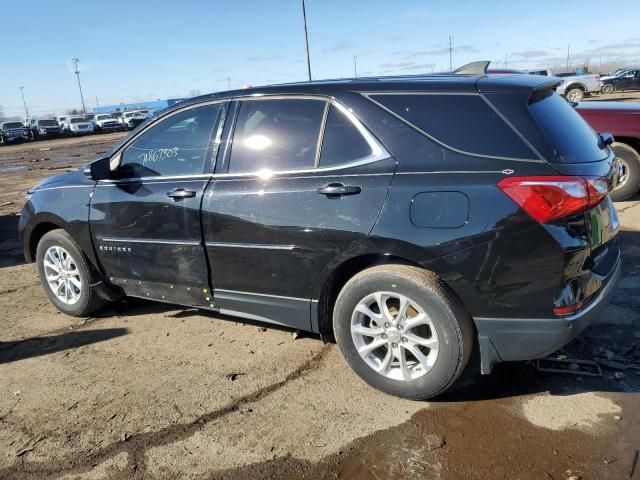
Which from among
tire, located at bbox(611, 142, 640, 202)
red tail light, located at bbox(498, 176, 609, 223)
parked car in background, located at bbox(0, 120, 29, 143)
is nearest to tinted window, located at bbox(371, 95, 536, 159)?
red tail light, located at bbox(498, 176, 609, 223)

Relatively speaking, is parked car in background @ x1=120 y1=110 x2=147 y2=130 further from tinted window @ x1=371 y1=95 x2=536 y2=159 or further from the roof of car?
tinted window @ x1=371 y1=95 x2=536 y2=159

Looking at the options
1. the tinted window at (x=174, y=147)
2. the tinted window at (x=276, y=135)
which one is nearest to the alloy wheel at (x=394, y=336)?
the tinted window at (x=276, y=135)

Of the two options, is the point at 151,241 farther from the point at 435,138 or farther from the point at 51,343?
the point at 435,138

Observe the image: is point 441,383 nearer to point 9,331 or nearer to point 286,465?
point 286,465

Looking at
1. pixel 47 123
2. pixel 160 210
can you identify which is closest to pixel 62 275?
pixel 160 210

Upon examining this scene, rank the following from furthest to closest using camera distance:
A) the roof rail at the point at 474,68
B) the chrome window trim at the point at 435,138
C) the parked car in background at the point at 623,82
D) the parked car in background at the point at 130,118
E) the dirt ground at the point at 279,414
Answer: the parked car in background at the point at 130,118, the parked car in background at the point at 623,82, the roof rail at the point at 474,68, the chrome window trim at the point at 435,138, the dirt ground at the point at 279,414

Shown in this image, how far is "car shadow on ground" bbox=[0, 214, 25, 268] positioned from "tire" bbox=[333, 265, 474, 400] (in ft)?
17.4

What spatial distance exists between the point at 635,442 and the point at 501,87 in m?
1.96

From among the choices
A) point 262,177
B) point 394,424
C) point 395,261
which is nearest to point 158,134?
point 262,177

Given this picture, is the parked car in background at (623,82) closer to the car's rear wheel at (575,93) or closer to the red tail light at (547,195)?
the car's rear wheel at (575,93)

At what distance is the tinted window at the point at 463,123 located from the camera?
116 inches

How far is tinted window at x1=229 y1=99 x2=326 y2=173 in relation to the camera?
3.53 m

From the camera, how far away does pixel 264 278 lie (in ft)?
12.0

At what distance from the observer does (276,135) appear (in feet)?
12.1
